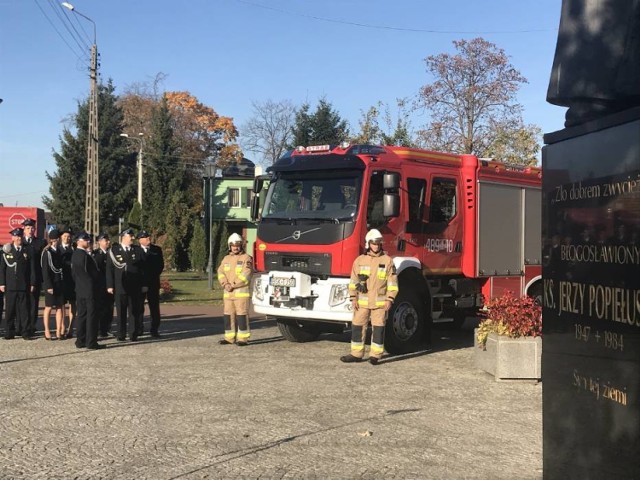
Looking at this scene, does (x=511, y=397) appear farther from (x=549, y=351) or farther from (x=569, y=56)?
(x=569, y=56)

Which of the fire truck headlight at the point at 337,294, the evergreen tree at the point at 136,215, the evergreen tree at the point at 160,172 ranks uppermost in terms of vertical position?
the evergreen tree at the point at 160,172

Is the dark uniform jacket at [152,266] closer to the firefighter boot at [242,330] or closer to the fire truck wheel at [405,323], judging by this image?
the firefighter boot at [242,330]

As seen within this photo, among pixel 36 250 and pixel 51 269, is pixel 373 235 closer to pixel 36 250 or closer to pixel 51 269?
pixel 51 269

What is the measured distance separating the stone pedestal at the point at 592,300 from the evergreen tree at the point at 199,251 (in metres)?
40.6

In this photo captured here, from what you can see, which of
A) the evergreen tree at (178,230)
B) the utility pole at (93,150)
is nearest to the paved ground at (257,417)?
the utility pole at (93,150)

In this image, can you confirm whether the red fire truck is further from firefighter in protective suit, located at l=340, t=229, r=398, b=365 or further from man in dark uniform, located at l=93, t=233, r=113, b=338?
man in dark uniform, located at l=93, t=233, r=113, b=338

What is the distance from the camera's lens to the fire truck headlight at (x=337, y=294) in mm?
10094

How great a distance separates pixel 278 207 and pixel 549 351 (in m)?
8.13

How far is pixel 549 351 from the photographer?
10.1ft

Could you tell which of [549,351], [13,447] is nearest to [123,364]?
[13,447]

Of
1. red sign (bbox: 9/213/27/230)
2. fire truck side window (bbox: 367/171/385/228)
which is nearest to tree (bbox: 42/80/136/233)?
red sign (bbox: 9/213/27/230)

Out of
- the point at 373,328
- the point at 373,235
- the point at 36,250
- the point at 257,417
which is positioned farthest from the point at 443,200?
the point at 36,250

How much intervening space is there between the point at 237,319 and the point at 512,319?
4677 mm

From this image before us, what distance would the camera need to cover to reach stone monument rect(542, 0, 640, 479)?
250 centimetres
